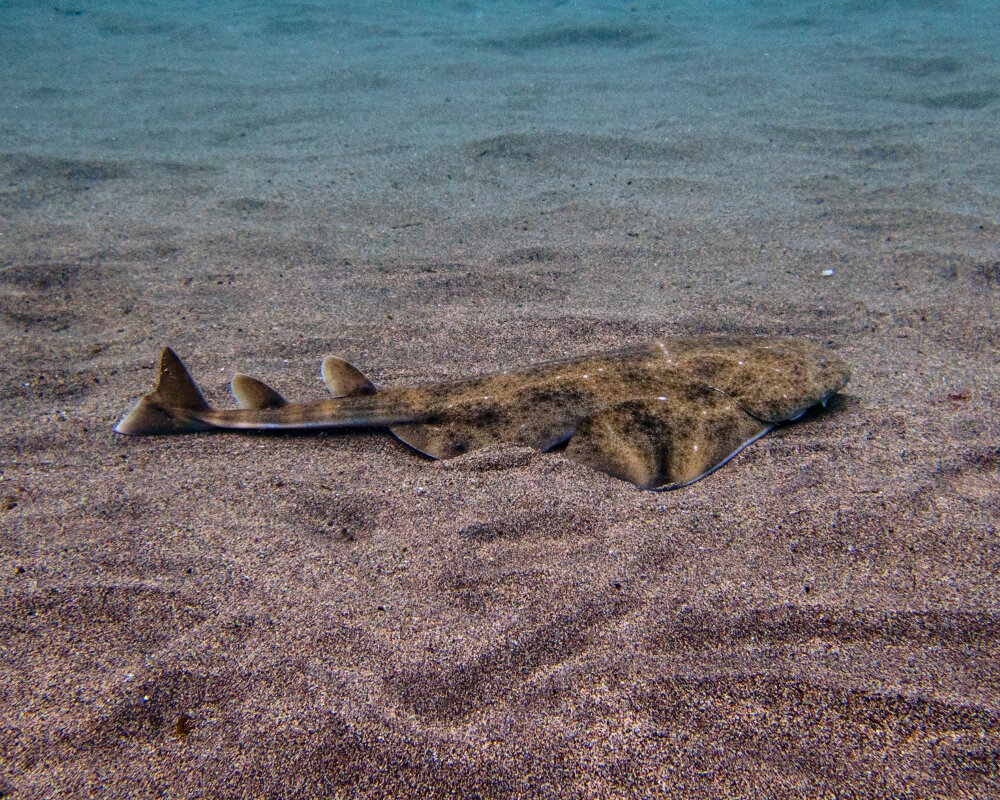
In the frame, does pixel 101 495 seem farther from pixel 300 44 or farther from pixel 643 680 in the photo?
pixel 300 44

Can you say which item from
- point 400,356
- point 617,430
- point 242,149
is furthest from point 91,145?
point 617,430

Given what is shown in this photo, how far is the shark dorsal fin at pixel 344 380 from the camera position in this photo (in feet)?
13.0

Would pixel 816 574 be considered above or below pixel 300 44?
below

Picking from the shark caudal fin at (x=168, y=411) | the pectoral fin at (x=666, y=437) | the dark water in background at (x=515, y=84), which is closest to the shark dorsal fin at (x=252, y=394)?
the shark caudal fin at (x=168, y=411)

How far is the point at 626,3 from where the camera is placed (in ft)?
90.4

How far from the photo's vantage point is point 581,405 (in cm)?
371

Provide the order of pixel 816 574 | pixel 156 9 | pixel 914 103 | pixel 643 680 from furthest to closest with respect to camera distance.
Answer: pixel 156 9 < pixel 914 103 < pixel 816 574 < pixel 643 680

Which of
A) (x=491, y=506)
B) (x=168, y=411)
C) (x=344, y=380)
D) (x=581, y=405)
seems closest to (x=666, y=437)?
(x=581, y=405)

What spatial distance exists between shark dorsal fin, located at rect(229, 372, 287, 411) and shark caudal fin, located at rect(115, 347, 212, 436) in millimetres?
224

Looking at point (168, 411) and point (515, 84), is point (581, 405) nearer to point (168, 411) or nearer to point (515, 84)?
point (168, 411)

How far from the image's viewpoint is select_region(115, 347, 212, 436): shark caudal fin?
12.6 feet

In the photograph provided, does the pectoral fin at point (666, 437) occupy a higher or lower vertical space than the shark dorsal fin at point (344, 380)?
lower

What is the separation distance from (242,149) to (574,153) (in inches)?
205

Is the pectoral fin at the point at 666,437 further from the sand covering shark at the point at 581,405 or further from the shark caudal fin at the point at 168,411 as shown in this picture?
the shark caudal fin at the point at 168,411
